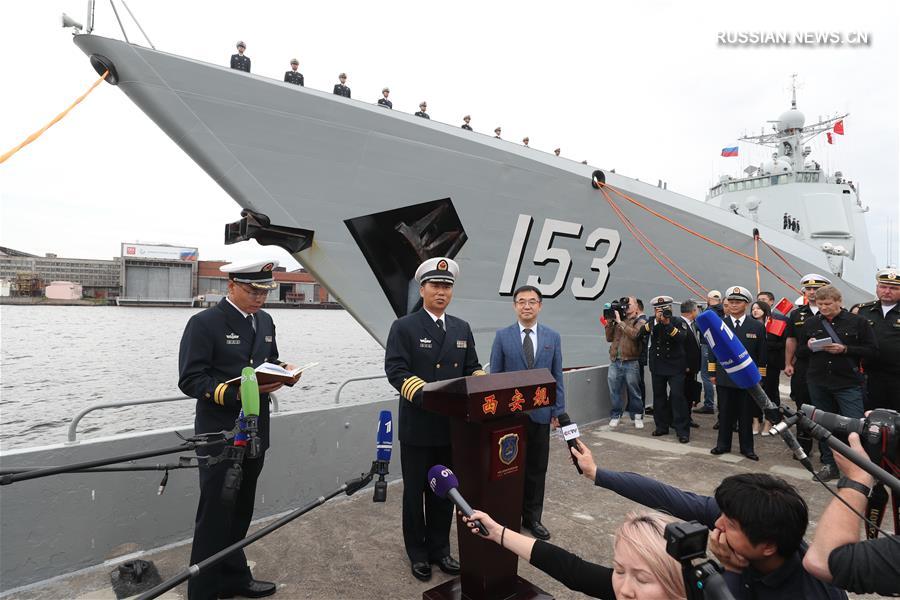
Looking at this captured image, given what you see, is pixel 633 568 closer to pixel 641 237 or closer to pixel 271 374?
pixel 271 374

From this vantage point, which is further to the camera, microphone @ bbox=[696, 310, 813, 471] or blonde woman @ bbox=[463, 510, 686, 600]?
microphone @ bbox=[696, 310, 813, 471]

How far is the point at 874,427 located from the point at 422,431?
6.11 ft

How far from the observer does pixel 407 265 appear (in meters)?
6.18

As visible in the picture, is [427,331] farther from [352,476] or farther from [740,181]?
[740,181]

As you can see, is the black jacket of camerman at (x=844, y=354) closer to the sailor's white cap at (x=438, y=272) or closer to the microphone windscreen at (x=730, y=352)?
the microphone windscreen at (x=730, y=352)

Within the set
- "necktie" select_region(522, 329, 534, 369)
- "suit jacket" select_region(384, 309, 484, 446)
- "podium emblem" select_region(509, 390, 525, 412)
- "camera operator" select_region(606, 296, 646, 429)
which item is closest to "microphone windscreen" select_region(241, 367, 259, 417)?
"suit jacket" select_region(384, 309, 484, 446)

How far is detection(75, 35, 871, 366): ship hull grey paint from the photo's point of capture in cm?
509

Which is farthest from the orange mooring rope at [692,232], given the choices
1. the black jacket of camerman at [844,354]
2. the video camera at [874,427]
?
the video camera at [874,427]

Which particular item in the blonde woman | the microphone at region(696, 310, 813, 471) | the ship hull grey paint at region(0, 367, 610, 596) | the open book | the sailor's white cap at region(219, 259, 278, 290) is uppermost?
the sailor's white cap at region(219, 259, 278, 290)

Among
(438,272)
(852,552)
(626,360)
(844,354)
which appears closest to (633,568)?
(852,552)

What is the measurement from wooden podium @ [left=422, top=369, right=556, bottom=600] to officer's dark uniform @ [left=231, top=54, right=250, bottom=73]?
489cm

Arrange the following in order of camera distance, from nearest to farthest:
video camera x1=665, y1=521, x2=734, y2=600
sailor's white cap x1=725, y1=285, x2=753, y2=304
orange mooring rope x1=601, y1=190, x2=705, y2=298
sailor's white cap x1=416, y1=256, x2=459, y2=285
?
video camera x1=665, y1=521, x2=734, y2=600 → sailor's white cap x1=416, y1=256, x2=459, y2=285 → sailor's white cap x1=725, y1=285, x2=753, y2=304 → orange mooring rope x1=601, y1=190, x2=705, y2=298

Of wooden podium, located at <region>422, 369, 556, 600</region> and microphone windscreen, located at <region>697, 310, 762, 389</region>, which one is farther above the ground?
microphone windscreen, located at <region>697, 310, 762, 389</region>

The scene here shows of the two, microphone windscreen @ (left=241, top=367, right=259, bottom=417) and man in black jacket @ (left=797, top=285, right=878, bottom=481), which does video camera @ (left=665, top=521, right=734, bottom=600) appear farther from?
man in black jacket @ (left=797, top=285, right=878, bottom=481)
